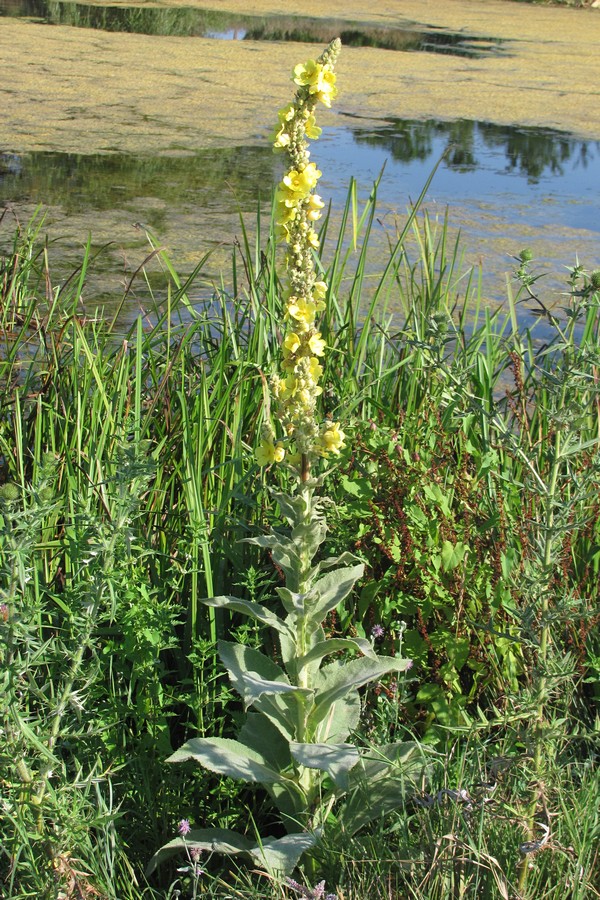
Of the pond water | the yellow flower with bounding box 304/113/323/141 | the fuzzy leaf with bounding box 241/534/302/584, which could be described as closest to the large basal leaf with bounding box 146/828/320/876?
the fuzzy leaf with bounding box 241/534/302/584

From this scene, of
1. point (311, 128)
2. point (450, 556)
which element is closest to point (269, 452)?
point (311, 128)

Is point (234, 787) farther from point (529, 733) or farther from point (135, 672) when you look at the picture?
point (529, 733)

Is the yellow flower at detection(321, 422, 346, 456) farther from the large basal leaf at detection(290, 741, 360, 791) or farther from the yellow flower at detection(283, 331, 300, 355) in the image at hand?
the large basal leaf at detection(290, 741, 360, 791)

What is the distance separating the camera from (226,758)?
1319 mm

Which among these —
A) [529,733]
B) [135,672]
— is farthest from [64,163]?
[529,733]


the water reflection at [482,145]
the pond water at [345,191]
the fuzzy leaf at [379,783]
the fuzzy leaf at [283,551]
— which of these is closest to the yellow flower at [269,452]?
the fuzzy leaf at [283,551]

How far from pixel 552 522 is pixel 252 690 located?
0.48m

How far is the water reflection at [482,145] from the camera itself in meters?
6.03

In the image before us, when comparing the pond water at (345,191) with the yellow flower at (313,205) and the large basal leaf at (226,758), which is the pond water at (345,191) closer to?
the yellow flower at (313,205)

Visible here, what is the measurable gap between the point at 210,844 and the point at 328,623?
0.50 meters

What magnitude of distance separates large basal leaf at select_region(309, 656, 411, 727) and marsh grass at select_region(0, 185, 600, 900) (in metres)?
0.09

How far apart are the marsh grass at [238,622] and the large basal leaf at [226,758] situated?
106mm

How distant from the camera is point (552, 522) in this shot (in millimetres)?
1273

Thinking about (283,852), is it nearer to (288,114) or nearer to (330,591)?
(330,591)
